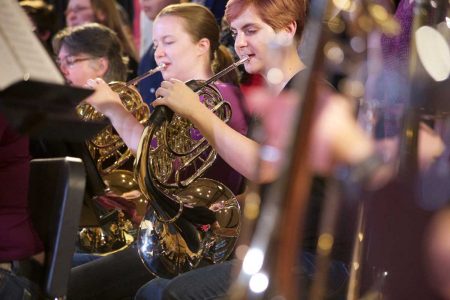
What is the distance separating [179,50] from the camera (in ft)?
8.41

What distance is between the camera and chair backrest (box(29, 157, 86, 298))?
175cm

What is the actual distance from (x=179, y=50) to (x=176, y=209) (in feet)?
2.26

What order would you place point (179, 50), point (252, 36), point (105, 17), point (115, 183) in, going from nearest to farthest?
point (252, 36), point (115, 183), point (179, 50), point (105, 17)

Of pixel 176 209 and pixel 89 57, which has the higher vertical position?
pixel 176 209

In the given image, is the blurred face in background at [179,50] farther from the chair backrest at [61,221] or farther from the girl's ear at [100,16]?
the girl's ear at [100,16]

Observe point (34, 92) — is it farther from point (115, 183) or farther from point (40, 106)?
point (115, 183)

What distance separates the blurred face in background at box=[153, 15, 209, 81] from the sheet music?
3.72 feet

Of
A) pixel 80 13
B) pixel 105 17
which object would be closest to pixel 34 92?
pixel 105 17

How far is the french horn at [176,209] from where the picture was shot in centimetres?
204

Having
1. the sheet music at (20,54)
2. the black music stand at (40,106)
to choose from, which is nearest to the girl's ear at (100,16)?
the sheet music at (20,54)

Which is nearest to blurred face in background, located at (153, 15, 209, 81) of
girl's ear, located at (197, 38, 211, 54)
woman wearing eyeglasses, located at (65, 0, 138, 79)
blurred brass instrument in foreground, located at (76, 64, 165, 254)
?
girl's ear, located at (197, 38, 211, 54)

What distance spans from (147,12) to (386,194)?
2.36 metres

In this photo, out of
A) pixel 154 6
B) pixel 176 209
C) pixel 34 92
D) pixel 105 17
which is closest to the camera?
pixel 34 92

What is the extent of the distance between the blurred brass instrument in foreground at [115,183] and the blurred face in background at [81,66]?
0.59 m
